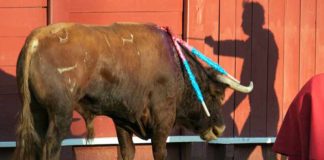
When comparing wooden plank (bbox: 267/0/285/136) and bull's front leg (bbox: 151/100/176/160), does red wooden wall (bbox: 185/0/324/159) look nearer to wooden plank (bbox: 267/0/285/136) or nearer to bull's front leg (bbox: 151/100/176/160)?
wooden plank (bbox: 267/0/285/136)

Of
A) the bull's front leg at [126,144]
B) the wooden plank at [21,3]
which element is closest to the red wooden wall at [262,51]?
the wooden plank at [21,3]

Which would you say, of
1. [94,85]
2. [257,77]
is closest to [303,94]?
[94,85]

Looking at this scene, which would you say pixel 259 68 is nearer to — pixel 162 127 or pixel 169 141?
pixel 169 141

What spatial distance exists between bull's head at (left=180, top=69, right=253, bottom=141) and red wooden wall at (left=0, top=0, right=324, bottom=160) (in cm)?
108

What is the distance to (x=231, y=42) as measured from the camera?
7652 millimetres

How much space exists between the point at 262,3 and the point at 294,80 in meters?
0.91

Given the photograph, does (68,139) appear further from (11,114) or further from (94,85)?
(94,85)

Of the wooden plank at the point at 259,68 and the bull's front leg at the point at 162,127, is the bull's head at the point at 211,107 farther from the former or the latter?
the wooden plank at the point at 259,68

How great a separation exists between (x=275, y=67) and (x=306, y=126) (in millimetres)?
4704

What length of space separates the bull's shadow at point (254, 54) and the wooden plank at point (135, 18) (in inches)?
17.5

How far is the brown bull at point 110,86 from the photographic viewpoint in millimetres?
4883

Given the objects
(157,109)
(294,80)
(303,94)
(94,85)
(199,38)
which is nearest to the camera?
(303,94)

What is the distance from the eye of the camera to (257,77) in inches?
309

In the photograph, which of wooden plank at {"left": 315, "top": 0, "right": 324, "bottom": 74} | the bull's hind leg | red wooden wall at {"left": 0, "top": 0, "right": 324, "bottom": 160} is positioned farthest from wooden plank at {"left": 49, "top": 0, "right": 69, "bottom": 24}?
wooden plank at {"left": 315, "top": 0, "right": 324, "bottom": 74}
